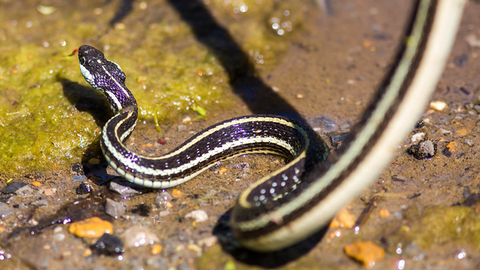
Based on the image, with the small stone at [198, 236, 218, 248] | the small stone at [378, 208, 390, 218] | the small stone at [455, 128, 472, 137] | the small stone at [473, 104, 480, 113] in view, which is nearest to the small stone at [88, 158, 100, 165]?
the small stone at [198, 236, 218, 248]

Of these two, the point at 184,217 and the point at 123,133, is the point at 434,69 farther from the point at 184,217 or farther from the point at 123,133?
the point at 123,133

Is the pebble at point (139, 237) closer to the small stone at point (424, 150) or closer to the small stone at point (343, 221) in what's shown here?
the small stone at point (343, 221)

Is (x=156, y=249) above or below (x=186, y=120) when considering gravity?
above

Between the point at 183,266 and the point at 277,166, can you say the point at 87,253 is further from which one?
the point at 277,166

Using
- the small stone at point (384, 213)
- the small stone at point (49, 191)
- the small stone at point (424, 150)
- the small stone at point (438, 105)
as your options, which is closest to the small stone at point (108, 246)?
the small stone at point (49, 191)

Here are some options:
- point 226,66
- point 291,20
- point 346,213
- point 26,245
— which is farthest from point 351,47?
point 26,245

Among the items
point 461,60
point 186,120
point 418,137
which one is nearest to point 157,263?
point 186,120
